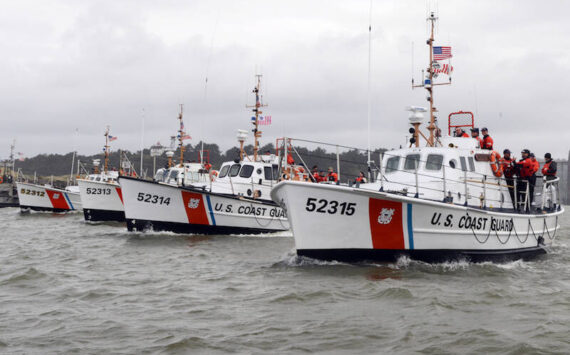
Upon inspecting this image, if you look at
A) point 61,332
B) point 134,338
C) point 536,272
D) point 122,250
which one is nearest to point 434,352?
point 134,338

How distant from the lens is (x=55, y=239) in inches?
725

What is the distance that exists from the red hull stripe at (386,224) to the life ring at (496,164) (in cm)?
435

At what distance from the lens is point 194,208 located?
1894cm

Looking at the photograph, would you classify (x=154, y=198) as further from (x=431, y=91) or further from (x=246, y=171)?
(x=431, y=91)

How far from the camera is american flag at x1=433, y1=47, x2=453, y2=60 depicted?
14.4 meters

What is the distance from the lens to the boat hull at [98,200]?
2730 centimetres

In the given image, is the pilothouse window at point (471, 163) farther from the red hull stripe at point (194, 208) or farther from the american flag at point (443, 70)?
the red hull stripe at point (194, 208)

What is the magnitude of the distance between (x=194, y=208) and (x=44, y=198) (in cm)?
2087

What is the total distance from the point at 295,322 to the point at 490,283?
14.9 feet

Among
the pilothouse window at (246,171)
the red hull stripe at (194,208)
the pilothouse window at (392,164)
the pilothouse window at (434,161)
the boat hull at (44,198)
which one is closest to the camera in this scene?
the pilothouse window at (434,161)

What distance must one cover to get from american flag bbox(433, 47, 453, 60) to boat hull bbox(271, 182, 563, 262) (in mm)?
4730

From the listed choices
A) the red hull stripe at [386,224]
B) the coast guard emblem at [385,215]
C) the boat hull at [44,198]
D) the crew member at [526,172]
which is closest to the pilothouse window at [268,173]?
the crew member at [526,172]

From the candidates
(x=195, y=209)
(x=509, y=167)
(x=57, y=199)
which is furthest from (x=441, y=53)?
(x=57, y=199)

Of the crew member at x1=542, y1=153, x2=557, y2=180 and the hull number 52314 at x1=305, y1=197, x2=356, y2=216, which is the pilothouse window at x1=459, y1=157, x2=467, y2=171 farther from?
the hull number 52314 at x1=305, y1=197, x2=356, y2=216
